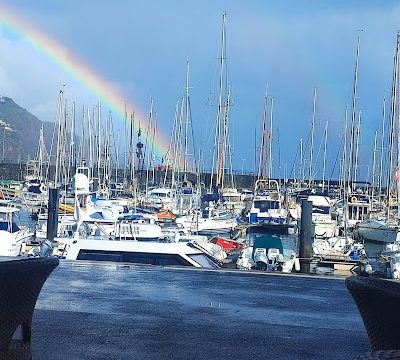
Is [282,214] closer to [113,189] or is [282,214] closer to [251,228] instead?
[251,228]

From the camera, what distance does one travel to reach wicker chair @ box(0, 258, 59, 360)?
4.23 metres

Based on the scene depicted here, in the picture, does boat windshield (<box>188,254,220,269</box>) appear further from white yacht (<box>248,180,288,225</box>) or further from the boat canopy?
white yacht (<box>248,180,288,225</box>)

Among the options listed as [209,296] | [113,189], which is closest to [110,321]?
[209,296]

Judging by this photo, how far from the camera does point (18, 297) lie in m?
4.36

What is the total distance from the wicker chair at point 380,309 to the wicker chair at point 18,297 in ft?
6.35

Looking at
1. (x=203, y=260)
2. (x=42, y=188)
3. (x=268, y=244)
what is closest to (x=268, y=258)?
(x=268, y=244)

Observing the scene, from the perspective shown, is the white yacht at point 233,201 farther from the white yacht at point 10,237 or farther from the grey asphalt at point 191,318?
the grey asphalt at point 191,318

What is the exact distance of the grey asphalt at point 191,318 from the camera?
22.0ft

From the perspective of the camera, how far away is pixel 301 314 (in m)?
8.88

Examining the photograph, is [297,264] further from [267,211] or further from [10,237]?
[267,211]

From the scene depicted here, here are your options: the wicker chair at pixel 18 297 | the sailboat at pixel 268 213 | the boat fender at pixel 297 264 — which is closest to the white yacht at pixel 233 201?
the sailboat at pixel 268 213

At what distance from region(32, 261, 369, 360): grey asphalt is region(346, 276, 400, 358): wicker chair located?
7.88ft

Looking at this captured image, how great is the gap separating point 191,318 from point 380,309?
14.3ft

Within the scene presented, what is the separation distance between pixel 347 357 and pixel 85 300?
381 centimetres
